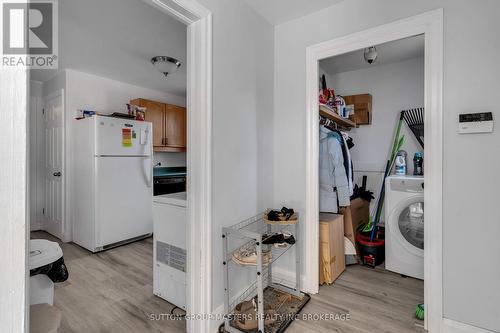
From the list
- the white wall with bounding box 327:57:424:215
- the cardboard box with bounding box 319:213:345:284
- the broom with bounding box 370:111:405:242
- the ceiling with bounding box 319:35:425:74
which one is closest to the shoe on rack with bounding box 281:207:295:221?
the cardboard box with bounding box 319:213:345:284

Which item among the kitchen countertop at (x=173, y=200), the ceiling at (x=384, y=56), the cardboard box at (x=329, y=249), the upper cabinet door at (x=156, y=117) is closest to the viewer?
the kitchen countertop at (x=173, y=200)

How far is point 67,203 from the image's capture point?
135 inches

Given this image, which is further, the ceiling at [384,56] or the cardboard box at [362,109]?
the cardboard box at [362,109]

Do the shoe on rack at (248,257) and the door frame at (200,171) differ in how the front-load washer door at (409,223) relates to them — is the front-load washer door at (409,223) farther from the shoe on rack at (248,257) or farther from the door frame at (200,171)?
the door frame at (200,171)

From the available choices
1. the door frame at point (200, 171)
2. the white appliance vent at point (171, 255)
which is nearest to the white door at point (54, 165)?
the white appliance vent at point (171, 255)

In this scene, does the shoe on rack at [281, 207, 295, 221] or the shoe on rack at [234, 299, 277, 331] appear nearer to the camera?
the shoe on rack at [234, 299, 277, 331]

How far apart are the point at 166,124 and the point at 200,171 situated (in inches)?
120

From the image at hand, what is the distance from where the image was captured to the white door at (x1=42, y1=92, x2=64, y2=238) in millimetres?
3486

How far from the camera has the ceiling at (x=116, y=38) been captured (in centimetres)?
205

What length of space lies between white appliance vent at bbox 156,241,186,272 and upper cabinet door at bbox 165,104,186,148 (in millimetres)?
2610

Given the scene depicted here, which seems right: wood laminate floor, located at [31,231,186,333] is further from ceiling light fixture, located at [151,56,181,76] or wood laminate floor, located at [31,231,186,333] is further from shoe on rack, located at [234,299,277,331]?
ceiling light fixture, located at [151,56,181,76]

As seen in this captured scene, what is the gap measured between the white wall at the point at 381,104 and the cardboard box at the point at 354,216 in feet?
0.60

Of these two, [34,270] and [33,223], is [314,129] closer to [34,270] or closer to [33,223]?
[34,270]

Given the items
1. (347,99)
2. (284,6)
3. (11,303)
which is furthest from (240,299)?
(347,99)
